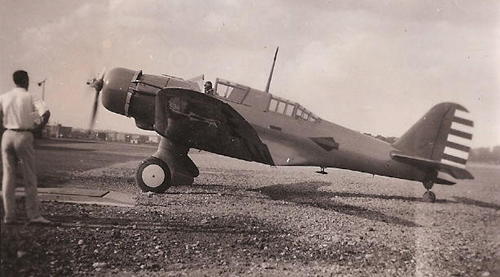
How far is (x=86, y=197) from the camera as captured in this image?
386 centimetres

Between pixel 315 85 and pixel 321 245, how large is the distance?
2.06 meters

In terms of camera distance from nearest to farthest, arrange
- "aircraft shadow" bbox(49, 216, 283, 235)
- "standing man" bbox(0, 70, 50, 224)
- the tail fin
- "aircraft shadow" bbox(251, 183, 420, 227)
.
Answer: "standing man" bbox(0, 70, 50, 224) < "aircraft shadow" bbox(49, 216, 283, 235) < "aircraft shadow" bbox(251, 183, 420, 227) < the tail fin

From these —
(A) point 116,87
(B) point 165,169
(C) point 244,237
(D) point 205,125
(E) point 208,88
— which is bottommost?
(C) point 244,237

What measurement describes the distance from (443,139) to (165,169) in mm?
4109

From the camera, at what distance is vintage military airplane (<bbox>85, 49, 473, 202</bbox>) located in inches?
196

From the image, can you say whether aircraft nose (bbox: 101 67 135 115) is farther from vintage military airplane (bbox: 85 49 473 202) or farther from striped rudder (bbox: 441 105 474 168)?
striped rudder (bbox: 441 105 474 168)

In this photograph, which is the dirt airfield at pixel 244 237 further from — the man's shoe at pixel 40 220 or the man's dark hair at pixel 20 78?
the man's dark hair at pixel 20 78

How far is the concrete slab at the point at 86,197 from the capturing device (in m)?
3.57

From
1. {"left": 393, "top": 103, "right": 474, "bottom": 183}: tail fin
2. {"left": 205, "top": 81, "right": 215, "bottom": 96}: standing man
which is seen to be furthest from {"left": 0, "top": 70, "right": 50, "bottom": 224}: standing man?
{"left": 393, "top": 103, "right": 474, "bottom": 183}: tail fin

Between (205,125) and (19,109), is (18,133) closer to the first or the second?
(19,109)

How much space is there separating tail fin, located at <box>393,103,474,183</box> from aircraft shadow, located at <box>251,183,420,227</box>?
125 cm

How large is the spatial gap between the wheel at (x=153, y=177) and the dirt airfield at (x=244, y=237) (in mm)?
193

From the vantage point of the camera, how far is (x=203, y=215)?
12.9 feet

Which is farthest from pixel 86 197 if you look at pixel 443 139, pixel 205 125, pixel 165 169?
pixel 443 139
